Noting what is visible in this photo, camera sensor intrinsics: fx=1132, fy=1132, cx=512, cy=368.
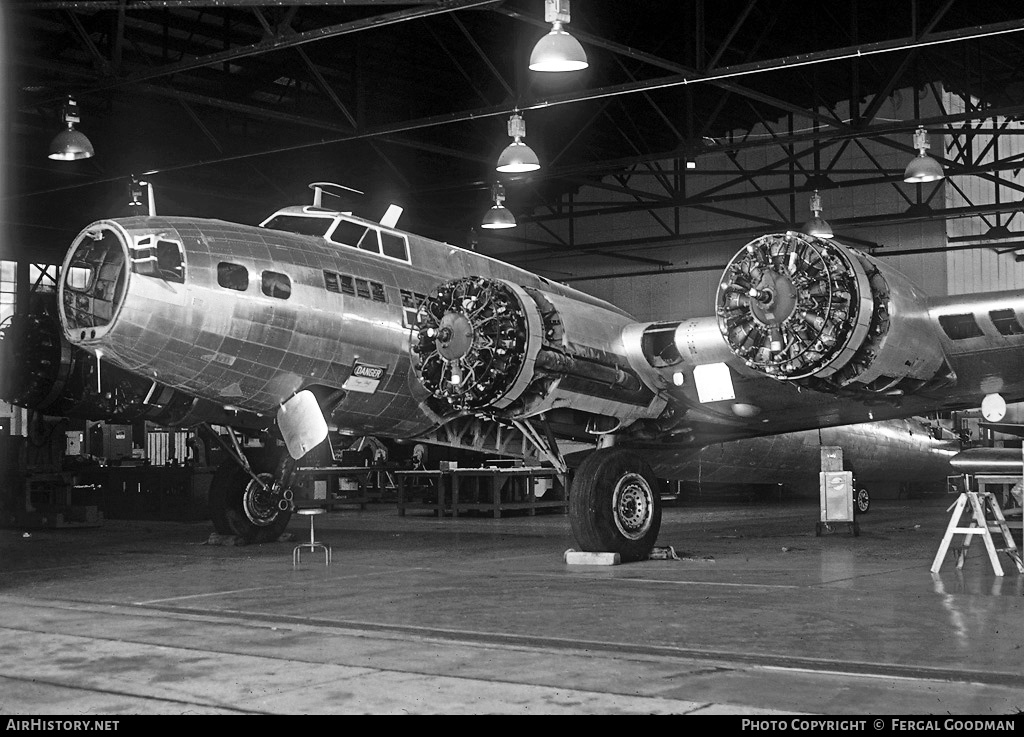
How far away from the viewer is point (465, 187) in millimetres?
27031

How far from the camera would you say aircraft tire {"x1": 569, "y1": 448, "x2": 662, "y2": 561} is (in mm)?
12953

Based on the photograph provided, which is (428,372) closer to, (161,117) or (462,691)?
(462,691)

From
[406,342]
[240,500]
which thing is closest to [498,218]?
[240,500]

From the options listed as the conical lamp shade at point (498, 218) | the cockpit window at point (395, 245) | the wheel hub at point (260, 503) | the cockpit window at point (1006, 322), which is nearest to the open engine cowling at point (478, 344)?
the cockpit window at point (395, 245)

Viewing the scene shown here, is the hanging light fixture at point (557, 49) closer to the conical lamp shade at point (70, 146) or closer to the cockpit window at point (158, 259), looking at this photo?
the cockpit window at point (158, 259)

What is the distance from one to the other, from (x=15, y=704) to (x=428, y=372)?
7025mm

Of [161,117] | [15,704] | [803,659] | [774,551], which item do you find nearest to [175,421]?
[774,551]

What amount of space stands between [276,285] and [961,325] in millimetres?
7327

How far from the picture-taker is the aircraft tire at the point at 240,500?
53.8ft

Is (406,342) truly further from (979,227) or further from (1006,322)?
(979,227)

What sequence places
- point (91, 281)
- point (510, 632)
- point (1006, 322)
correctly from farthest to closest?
point (91, 281)
point (1006, 322)
point (510, 632)

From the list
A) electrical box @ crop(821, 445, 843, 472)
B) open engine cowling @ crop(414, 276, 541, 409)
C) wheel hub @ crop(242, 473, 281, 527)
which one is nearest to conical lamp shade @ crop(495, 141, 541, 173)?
open engine cowling @ crop(414, 276, 541, 409)

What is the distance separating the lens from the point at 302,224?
1374 cm

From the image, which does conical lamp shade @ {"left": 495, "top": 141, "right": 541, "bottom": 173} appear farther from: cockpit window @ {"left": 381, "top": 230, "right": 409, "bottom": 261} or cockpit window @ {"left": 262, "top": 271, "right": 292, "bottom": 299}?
cockpit window @ {"left": 262, "top": 271, "right": 292, "bottom": 299}
